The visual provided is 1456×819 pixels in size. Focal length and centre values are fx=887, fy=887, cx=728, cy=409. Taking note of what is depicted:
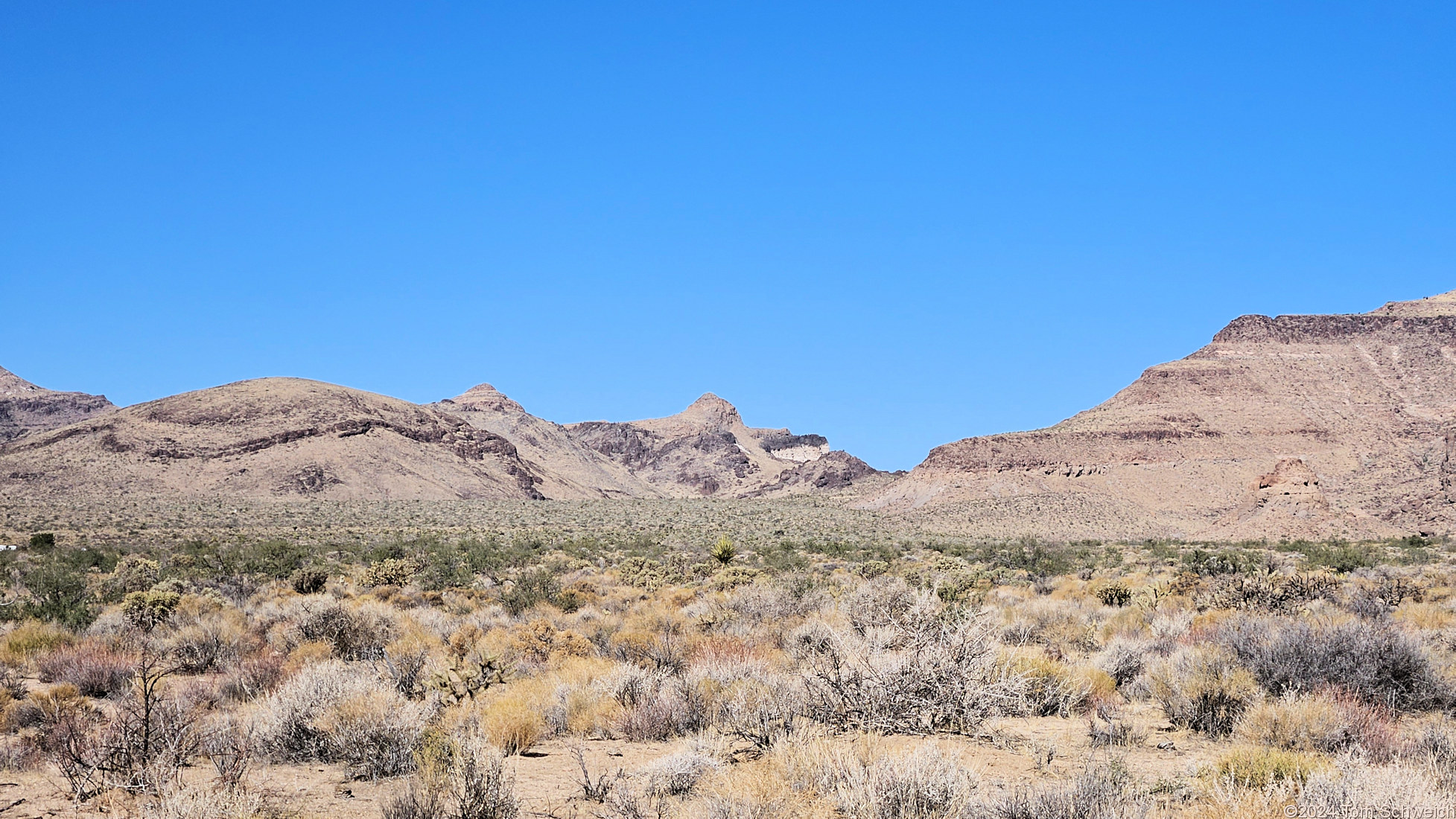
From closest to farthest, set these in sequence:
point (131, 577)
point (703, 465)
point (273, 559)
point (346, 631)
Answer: point (346, 631)
point (131, 577)
point (273, 559)
point (703, 465)

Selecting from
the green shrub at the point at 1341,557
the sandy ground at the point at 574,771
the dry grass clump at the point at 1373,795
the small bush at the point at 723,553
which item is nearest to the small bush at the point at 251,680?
the sandy ground at the point at 574,771

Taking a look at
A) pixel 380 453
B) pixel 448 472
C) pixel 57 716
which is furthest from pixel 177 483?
pixel 57 716

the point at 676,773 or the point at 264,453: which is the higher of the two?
the point at 264,453

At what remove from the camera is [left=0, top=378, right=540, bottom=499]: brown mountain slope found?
3231 inches

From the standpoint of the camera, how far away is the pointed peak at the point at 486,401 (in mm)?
179500

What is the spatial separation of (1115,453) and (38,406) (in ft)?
590

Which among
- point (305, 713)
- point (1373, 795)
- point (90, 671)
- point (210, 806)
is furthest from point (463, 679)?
point (1373, 795)

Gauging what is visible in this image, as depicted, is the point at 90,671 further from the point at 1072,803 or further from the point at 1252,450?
the point at 1252,450

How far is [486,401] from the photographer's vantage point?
184750mm

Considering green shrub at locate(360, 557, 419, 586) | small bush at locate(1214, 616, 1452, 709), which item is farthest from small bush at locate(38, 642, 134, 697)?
small bush at locate(1214, 616, 1452, 709)

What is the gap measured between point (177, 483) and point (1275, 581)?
90.1 meters

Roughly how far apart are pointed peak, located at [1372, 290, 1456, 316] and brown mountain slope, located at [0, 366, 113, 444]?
646ft

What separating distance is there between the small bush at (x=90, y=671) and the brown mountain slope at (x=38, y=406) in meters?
169

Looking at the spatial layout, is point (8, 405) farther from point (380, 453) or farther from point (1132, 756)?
point (1132, 756)
